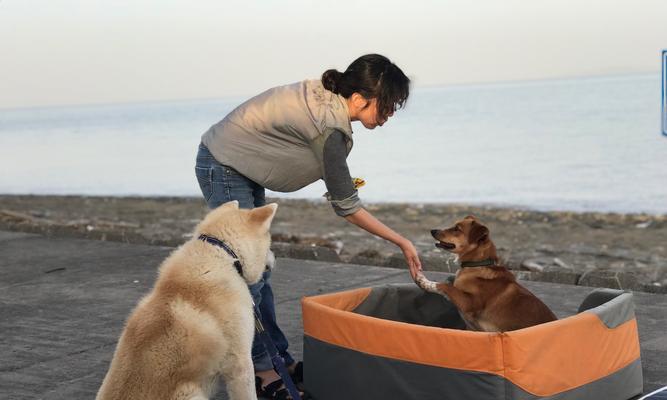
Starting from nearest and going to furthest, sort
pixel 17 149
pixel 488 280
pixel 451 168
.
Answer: pixel 488 280 < pixel 451 168 < pixel 17 149

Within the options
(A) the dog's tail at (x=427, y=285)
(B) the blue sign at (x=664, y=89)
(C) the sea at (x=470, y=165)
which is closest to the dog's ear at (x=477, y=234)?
(A) the dog's tail at (x=427, y=285)

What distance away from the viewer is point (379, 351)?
390 centimetres

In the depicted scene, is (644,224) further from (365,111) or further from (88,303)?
(365,111)

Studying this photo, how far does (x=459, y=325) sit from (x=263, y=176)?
64.0 inches

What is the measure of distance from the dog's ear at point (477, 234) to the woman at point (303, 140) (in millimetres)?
630

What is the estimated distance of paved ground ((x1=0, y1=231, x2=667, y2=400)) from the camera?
493 cm

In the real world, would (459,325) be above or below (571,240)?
above

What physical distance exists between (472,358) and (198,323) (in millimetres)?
1167

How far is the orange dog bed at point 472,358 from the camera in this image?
3586mm

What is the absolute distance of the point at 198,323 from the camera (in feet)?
10.9

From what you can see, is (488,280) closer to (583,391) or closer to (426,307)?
(426,307)

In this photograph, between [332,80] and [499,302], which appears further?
[499,302]

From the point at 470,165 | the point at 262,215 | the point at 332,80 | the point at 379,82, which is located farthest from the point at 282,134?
the point at 470,165

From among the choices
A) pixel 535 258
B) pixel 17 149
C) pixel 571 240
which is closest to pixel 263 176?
pixel 535 258
